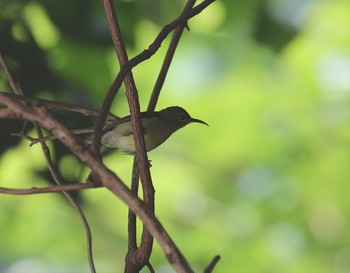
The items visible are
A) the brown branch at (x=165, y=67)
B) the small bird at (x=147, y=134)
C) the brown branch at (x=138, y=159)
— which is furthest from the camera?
the small bird at (x=147, y=134)

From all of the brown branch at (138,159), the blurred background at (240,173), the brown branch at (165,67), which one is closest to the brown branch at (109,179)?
the brown branch at (138,159)

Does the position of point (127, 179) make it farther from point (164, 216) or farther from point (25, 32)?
point (25, 32)

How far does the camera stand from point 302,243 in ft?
9.73

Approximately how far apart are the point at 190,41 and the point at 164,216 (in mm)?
758

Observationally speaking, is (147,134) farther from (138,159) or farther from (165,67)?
(138,159)

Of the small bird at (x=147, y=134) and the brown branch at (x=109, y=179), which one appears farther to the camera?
the small bird at (x=147, y=134)

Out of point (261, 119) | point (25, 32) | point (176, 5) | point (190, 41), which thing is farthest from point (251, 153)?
point (25, 32)

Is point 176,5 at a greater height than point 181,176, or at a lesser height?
lesser

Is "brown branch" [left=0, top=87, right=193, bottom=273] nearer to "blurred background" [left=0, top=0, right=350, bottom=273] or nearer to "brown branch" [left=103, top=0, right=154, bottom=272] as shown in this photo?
"brown branch" [left=103, top=0, right=154, bottom=272]

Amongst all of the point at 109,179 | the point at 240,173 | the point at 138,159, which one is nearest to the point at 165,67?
the point at 138,159

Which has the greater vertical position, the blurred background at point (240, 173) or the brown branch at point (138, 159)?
the blurred background at point (240, 173)

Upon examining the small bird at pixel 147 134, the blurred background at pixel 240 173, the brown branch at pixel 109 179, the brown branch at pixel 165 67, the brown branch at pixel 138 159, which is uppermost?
the blurred background at pixel 240 173

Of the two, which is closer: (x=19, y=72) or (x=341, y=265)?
(x=19, y=72)

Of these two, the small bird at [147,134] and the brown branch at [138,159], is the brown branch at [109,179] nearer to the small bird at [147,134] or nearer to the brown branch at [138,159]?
the brown branch at [138,159]
